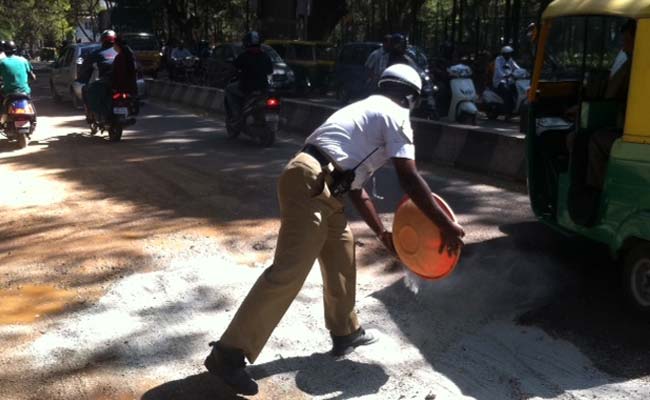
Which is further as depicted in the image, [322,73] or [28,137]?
[322,73]

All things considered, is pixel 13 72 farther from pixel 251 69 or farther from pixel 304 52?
pixel 304 52

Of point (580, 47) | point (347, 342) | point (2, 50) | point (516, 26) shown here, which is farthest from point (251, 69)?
point (516, 26)

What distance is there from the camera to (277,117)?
13.0 m

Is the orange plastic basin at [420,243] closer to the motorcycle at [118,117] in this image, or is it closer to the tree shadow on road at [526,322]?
the tree shadow on road at [526,322]

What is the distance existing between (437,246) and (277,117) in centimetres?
910

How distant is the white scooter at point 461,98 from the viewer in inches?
606

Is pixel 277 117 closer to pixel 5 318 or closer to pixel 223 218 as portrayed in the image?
pixel 223 218

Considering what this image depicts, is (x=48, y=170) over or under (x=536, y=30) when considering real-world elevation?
under

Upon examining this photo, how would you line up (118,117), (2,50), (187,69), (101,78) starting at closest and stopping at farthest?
(118,117)
(2,50)
(101,78)
(187,69)

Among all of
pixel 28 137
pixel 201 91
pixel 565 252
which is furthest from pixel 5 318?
pixel 201 91

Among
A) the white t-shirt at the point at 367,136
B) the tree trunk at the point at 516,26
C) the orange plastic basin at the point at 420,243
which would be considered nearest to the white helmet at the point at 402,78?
the white t-shirt at the point at 367,136

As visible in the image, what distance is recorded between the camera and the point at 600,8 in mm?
5152

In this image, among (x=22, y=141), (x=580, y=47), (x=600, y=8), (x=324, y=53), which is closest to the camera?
(x=600, y=8)

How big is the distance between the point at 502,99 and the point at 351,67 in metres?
6.25
